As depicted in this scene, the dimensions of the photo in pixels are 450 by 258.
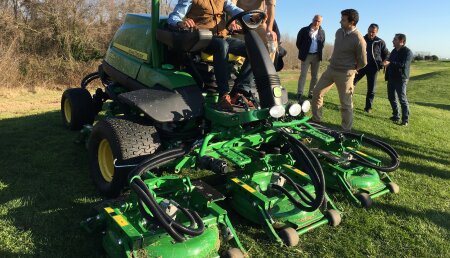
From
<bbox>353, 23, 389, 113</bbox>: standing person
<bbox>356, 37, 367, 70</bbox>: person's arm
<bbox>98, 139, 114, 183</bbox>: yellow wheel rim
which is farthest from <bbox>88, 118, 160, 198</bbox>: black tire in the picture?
<bbox>353, 23, 389, 113</bbox>: standing person

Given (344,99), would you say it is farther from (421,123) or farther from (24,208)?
(24,208)

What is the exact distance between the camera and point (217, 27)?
13.9ft

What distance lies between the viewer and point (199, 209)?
2854 millimetres

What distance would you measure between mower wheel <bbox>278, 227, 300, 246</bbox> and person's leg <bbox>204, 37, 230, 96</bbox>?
1407 millimetres

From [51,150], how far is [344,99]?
425 centimetres

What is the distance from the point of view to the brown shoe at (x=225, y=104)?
3.50 meters

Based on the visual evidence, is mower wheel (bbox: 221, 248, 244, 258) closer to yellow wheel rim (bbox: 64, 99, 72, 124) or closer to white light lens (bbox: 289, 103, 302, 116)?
white light lens (bbox: 289, 103, 302, 116)

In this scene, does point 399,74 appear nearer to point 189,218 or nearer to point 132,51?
point 132,51

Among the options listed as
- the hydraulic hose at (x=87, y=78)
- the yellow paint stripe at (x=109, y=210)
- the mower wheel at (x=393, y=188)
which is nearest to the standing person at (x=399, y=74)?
the mower wheel at (x=393, y=188)

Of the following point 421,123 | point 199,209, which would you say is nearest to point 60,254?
point 199,209

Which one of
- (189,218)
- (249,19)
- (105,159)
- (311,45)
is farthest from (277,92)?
(311,45)

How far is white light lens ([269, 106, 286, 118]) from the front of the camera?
317 cm

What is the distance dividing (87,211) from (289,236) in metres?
1.71

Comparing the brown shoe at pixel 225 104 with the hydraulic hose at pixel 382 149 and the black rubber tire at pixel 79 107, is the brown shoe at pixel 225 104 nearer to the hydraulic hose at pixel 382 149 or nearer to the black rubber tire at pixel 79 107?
the hydraulic hose at pixel 382 149
